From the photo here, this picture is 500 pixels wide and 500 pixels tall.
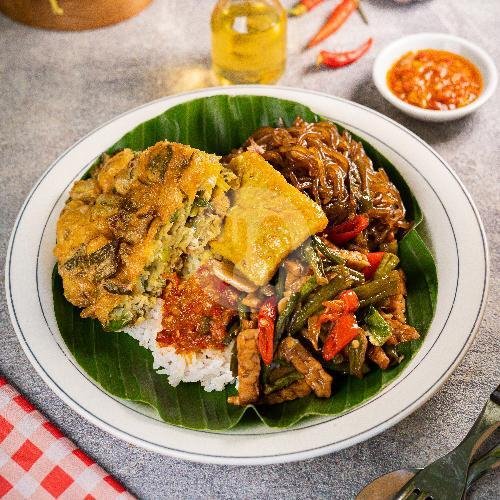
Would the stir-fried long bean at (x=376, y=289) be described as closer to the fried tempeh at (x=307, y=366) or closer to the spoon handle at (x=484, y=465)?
the fried tempeh at (x=307, y=366)

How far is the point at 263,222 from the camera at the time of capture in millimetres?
3465

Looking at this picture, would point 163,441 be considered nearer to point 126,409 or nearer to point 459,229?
point 126,409

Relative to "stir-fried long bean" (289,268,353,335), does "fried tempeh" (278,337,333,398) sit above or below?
below

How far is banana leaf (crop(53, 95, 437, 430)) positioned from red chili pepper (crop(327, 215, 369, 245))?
0.25 metres

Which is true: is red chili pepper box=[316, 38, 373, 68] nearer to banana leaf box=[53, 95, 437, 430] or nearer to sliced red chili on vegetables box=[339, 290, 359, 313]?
A: banana leaf box=[53, 95, 437, 430]

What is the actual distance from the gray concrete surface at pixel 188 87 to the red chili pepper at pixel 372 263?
70 centimetres

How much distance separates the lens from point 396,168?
400 cm

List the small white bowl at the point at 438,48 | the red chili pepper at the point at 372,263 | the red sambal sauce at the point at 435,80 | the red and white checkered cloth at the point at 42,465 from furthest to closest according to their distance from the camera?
the red sambal sauce at the point at 435,80
the small white bowl at the point at 438,48
the red chili pepper at the point at 372,263
the red and white checkered cloth at the point at 42,465

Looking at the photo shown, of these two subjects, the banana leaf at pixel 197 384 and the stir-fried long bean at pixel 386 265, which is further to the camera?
the stir-fried long bean at pixel 386 265

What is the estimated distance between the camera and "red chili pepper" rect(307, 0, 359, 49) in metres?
5.59

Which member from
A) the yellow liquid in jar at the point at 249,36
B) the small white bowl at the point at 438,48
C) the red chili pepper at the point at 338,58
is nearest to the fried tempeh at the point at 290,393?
the small white bowl at the point at 438,48

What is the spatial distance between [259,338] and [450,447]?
3.57ft

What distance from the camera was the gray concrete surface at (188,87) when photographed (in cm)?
314

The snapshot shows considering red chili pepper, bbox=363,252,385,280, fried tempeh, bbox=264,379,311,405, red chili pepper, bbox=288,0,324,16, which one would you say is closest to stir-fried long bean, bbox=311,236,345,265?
red chili pepper, bbox=363,252,385,280
